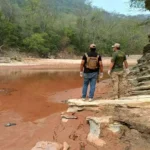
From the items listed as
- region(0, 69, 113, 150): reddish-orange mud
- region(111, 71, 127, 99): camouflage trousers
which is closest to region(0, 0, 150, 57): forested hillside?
region(0, 69, 113, 150): reddish-orange mud

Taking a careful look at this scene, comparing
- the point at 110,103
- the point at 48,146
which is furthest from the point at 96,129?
the point at 48,146

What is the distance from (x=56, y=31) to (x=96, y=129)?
60.0m

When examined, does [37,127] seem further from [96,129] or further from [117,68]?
[117,68]

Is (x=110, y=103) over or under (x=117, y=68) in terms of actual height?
under

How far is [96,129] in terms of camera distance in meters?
6.85

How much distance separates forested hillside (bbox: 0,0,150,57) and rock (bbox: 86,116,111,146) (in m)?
45.0

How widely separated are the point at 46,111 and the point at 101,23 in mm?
64825

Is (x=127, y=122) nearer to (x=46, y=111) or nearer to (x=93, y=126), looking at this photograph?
(x=93, y=126)

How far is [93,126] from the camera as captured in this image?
7.00 meters

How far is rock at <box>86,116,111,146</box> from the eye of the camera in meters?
6.63

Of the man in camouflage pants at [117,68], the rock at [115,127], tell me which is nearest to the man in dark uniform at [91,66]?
the man in camouflage pants at [117,68]

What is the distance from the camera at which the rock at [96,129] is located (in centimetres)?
663

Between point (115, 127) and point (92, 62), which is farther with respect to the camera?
point (92, 62)

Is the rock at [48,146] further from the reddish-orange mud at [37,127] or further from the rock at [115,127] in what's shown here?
the rock at [115,127]
